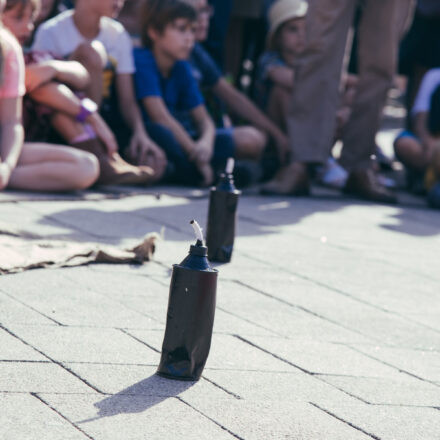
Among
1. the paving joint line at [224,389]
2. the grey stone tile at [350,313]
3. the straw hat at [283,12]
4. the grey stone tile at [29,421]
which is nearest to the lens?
the grey stone tile at [29,421]

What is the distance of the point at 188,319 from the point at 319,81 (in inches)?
155

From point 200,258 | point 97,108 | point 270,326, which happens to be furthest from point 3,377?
point 97,108

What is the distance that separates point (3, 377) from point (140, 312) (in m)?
0.83

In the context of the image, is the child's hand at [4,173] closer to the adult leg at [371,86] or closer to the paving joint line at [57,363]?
the paving joint line at [57,363]

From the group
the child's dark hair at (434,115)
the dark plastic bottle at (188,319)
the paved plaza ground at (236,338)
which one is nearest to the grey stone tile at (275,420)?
the paved plaza ground at (236,338)

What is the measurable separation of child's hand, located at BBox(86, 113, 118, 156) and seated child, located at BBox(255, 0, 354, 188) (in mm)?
1707

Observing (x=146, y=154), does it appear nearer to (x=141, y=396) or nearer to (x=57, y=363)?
(x=57, y=363)

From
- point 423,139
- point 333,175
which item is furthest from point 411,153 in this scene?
point 333,175

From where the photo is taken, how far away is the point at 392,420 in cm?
258

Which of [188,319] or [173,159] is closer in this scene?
[188,319]

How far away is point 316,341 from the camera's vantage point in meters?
3.23

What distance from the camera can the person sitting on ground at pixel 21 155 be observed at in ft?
16.4

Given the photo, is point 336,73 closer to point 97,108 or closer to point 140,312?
point 97,108

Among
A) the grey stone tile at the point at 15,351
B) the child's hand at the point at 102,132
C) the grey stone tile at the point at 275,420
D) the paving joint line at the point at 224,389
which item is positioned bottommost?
the grey stone tile at the point at 275,420
